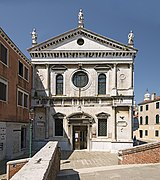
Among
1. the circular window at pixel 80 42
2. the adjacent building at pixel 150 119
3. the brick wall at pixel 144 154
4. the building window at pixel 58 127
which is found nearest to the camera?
the brick wall at pixel 144 154

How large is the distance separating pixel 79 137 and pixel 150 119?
25782 millimetres

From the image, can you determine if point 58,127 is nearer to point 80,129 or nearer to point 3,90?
point 80,129

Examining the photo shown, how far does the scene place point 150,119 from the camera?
149ft

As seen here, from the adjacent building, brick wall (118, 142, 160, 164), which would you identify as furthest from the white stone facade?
the adjacent building

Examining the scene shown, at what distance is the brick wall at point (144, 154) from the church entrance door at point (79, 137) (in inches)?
407

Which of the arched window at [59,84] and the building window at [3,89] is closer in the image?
the building window at [3,89]

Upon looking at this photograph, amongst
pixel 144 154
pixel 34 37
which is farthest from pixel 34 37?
pixel 144 154

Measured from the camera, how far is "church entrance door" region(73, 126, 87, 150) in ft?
77.2

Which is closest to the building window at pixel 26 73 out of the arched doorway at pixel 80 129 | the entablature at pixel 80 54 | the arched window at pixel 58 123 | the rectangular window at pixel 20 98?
the entablature at pixel 80 54

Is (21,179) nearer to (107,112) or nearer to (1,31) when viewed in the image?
(1,31)

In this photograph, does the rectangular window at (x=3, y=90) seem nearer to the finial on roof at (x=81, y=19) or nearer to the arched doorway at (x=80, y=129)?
the arched doorway at (x=80, y=129)

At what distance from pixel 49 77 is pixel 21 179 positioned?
20.4 m

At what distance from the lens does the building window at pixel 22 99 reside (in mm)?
20438

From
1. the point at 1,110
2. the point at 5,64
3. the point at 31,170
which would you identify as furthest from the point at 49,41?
the point at 31,170
